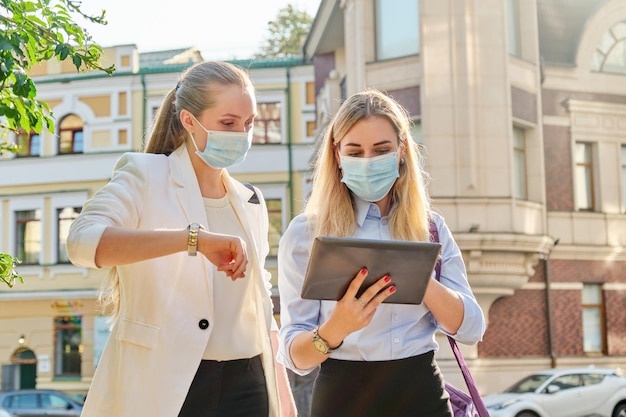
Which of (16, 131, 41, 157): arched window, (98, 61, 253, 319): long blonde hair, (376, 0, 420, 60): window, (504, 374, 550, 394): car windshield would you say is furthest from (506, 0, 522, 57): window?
(98, 61, 253, 319): long blonde hair

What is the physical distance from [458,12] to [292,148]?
520 inches

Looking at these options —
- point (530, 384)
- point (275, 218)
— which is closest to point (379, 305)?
point (530, 384)

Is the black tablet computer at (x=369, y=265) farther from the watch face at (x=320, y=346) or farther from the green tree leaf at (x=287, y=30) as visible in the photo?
the green tree leaf at (x=287, y=30)

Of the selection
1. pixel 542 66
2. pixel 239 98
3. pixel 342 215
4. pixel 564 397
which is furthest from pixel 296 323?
pixel 542 66

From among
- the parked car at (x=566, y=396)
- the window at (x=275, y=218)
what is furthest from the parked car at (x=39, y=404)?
the parked car at (x=566, y=396)

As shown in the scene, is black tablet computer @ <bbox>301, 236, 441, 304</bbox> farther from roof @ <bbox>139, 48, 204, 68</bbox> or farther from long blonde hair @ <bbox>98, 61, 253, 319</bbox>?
roof @ <bbox>139, 48, 204, 68</bbox>

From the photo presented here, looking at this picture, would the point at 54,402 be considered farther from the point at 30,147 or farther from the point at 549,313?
the point at 549,313

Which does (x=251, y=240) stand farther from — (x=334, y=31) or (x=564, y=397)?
(x=334, y=31)

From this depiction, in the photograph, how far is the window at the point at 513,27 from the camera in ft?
78.2

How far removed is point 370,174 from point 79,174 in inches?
1302

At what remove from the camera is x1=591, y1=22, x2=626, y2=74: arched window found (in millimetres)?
26578

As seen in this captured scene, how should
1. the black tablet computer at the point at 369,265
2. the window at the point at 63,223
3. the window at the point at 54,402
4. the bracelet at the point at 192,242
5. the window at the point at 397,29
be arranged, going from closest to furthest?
the black tablet computer at the point at 369,265
the bracelet at the point at 192,242
the window at the point at 397,29
the window at the point at 54,402
the window at the point at 63,223

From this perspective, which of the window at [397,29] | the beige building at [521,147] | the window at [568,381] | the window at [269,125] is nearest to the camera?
the window at [568,381]

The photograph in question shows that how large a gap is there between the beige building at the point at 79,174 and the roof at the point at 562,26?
1032 cm
